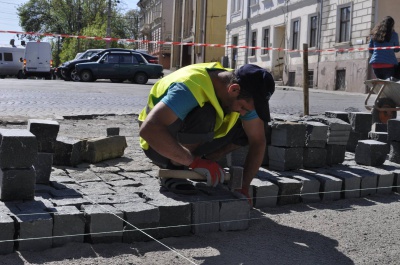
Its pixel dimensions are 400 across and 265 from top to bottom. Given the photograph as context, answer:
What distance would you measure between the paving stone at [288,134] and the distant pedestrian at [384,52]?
495 cm

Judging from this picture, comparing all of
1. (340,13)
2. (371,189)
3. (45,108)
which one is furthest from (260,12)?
(371,189)

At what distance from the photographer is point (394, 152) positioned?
19.7ft

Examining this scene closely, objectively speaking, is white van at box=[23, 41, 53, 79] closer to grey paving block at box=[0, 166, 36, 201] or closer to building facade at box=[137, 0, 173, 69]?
building facade at box=[137, 0, 173, 69]

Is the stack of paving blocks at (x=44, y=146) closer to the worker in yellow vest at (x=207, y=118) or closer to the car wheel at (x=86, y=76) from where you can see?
the worker in yellow vest at (x=207, y=118)

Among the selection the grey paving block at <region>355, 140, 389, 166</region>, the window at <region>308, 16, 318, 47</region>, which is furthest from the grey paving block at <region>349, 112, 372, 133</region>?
the window at <region>308, 16, 318, 47</region>

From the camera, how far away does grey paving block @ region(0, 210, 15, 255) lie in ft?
10.3

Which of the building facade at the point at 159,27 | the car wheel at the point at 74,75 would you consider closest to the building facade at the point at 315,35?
the car wheel at the point at 74,75

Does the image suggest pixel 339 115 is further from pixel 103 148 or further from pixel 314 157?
pixel 103 148

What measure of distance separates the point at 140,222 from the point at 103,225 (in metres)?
0.24

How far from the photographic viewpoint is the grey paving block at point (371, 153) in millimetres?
5598

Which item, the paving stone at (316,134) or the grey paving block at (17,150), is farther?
the paving stone at (316,134)

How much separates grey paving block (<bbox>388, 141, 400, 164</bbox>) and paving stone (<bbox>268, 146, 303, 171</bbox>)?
1337mm

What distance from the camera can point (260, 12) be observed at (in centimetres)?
3503

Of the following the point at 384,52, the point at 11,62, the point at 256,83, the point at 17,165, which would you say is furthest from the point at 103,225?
the point at 11,62
